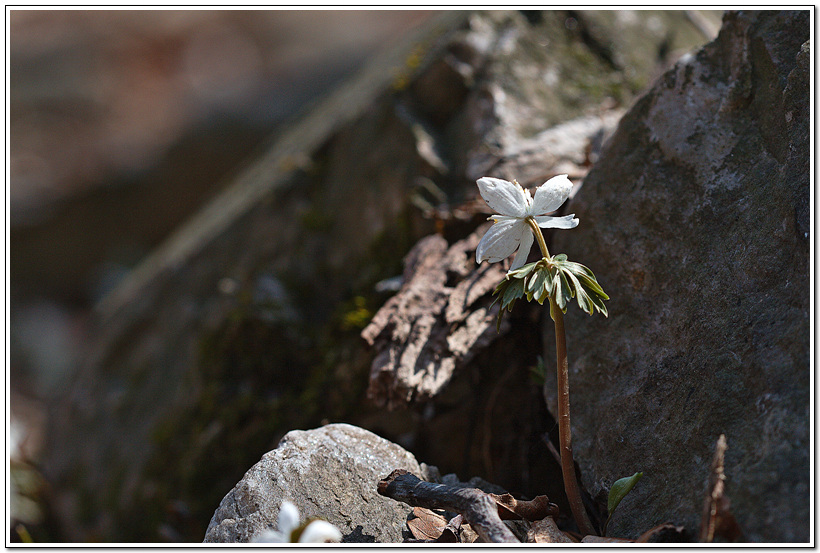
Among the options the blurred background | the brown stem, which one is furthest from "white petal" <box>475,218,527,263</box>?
the blurred background

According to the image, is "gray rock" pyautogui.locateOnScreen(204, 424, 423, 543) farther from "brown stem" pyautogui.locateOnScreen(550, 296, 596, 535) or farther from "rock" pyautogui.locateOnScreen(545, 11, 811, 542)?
"rock" pyautogui.locateOnScreen(545, 11, 811, 542)

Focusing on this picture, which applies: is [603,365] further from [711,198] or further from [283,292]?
[283,292]

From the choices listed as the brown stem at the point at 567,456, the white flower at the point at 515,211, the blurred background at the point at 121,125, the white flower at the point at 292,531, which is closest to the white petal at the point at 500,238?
the white flower at the point at 515,211

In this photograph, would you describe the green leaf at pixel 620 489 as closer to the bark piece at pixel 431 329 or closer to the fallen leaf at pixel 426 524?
the fallen leaf at pixel 426 524

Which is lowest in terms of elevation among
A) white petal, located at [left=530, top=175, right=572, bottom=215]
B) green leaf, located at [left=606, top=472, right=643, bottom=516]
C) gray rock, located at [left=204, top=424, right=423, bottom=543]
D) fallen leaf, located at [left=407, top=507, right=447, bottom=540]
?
fallen leaf, located at [left=407, top=507, right=447, bottom=540]

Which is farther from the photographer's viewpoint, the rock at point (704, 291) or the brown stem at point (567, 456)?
the brown stem at point (567, 456)

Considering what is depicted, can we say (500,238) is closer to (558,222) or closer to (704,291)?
(558,222)

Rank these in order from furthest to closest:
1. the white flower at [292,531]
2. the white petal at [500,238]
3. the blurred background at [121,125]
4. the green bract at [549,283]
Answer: the blurred background at [121,125], the white petal at [500,238], the green bract at [549,283], the white flower at [292,531]
